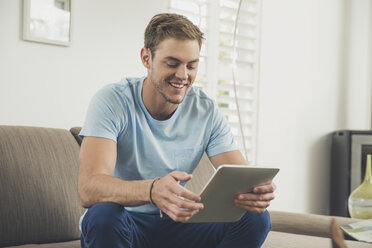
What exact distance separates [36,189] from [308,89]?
2628 mm

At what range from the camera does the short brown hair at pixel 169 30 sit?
5.59 ft

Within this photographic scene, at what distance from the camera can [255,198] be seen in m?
1.47

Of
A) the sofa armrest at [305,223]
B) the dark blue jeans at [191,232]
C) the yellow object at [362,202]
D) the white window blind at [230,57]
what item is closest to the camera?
the dark blue jeans at [191,232]

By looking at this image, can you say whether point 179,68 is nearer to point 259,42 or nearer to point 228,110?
point 228,110

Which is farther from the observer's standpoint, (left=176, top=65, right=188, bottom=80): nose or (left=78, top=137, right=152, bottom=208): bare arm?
(left=176, top=65, right=188, bottom=80): nose

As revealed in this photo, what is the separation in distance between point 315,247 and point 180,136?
0.62 metres

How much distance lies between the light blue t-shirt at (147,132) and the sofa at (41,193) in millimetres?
250

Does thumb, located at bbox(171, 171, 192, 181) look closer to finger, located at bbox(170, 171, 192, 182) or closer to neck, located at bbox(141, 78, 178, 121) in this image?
finger, located at bbox(170, 171, 192, 182)

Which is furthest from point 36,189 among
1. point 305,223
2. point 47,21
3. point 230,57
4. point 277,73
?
point 277,73

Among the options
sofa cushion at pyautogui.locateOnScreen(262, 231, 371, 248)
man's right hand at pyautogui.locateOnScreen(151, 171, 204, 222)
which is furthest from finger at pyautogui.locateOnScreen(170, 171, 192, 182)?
sofa cushion at pyautogui.locateOnScreen(262, 231, 371, 248)

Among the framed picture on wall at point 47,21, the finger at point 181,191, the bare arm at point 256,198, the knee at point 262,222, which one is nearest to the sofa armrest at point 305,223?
the knee at point 262,222

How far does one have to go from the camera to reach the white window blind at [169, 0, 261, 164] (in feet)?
9.94

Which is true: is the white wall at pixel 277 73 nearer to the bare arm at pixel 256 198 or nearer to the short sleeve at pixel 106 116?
the short sleeve at pixel 106 116

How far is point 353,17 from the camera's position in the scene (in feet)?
13.8
